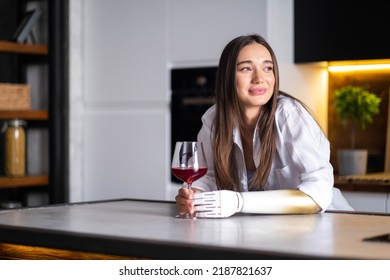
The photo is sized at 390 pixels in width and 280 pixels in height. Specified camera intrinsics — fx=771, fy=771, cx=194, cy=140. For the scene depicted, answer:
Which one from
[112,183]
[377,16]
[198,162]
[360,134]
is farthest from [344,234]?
[112,183]

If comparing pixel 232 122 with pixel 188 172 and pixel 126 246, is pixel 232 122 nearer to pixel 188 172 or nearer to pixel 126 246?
pixel 188 172

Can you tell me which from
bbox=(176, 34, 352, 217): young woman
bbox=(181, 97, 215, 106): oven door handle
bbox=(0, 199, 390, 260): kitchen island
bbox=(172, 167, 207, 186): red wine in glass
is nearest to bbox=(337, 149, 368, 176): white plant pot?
bbox=(181, 97, 215, 106): oven door handle

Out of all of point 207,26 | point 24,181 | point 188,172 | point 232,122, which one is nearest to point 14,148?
point 24,181

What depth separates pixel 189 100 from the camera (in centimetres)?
396

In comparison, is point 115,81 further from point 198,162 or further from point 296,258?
point 296,258

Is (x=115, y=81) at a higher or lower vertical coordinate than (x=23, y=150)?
higher

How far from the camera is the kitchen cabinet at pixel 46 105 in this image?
4.16 meters

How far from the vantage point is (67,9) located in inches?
166

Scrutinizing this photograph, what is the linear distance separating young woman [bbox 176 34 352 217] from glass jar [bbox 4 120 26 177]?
1883 millimetres

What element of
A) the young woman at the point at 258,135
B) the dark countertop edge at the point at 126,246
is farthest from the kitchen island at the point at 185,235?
the young woman at the point at 258,135

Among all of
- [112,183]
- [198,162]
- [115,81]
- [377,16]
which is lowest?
[112,183]

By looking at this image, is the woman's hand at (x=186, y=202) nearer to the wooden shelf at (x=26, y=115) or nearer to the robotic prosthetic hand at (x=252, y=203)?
the robotic prosthetic hand at (x=252, y=203)

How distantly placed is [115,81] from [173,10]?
54 centimetres

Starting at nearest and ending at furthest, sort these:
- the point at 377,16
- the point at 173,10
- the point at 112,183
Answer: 1. the point at 377,16
2. the point at 173,10
3. the point at 112,183
